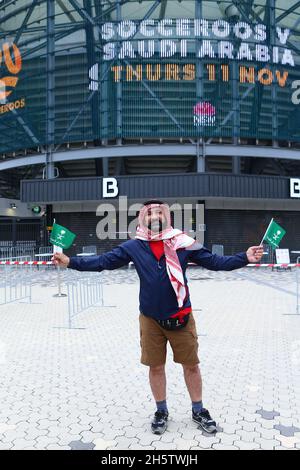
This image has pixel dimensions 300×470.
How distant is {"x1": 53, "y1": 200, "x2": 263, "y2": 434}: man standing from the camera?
3.54 m

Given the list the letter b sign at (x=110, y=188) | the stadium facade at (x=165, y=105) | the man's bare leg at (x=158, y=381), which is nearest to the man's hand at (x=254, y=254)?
the man's bare leg at (x=158, y=381)

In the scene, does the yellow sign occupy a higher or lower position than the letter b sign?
higher

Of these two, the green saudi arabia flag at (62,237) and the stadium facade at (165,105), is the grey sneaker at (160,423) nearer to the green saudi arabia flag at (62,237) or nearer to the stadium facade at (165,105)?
the green saudi arabia flag at (62,237)

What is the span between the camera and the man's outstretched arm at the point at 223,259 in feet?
12.0

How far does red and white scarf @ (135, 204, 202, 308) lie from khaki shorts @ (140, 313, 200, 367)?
0.99ft

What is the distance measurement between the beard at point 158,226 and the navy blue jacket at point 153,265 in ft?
0.49

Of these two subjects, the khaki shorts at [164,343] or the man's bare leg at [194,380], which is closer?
the khaki shorts at [164,343]

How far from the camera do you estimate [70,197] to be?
2195 centimetres

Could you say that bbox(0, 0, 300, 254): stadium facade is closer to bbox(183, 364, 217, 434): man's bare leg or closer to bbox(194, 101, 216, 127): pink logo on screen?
bbox(194, 101, 216, 127): pink logo on screen

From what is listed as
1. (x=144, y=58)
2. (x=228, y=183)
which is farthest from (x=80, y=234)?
(x=144, y=58)

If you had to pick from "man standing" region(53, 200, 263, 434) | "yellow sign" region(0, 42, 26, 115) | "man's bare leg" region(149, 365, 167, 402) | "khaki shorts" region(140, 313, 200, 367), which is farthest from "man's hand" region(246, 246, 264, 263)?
"yellow sign" region(0, 42, 26, 115)

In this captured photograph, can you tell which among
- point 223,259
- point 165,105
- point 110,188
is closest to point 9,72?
point 165,105

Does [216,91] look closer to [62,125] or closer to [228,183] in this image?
[228,183]

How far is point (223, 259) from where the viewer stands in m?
3.75
